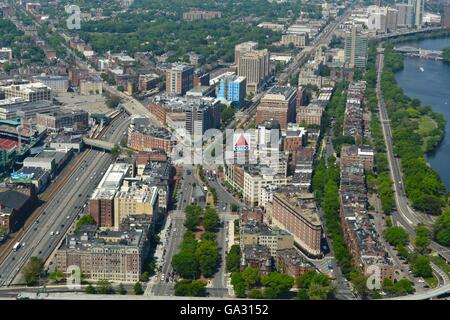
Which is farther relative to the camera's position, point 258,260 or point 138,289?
point 258,260

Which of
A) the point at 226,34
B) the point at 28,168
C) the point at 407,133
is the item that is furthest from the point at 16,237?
the point at 226,34

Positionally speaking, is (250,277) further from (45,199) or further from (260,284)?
(45,199)

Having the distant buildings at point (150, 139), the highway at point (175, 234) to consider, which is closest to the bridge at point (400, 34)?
the distant buildings at point (150, 139)

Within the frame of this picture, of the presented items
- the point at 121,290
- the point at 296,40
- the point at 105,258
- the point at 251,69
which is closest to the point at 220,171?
the point at 105,258

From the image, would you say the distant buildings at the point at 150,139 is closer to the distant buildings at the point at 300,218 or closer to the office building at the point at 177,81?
the distant buildings at the point at 300,218

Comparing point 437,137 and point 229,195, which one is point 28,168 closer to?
point 229,195
